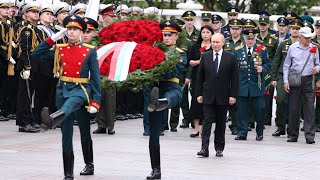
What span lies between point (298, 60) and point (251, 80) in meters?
0.96

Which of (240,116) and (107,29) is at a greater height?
(107,29)

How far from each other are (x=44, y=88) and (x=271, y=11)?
21.5 m

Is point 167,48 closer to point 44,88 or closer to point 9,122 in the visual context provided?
point 44,88

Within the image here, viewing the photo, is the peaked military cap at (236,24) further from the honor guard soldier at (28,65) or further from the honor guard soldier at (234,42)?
the honor guard soldier at (28,65)

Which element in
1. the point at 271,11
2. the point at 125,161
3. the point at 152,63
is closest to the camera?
the point at 152,63

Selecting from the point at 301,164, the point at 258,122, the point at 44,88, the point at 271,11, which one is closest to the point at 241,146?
the point at 258,122

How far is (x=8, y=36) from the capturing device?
2038 cm

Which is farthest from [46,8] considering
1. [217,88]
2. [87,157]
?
[87,157]

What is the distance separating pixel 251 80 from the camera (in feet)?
64.1

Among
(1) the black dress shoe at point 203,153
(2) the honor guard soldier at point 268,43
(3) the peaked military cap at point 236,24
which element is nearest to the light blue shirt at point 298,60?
(3) the peaked military cap at point 236,24

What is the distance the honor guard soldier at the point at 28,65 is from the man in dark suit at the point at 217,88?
12.8ft

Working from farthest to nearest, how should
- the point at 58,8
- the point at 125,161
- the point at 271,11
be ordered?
the point at 271,11, the point at 58,8, the point at 125,161

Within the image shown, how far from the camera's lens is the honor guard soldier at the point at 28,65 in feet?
63.3

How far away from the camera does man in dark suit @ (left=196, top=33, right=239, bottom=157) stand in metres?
16.4
